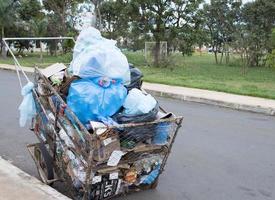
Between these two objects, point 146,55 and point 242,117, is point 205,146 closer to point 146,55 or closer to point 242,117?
point 242,117

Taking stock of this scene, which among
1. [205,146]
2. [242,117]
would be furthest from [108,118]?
Answer: [242,117]

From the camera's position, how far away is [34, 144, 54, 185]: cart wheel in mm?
4988

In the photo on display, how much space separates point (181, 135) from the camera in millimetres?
8031

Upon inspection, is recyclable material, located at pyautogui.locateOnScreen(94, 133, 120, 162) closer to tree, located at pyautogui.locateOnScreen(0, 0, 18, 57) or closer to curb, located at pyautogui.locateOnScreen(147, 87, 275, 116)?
curb, located at pyautogui.locateOnScreen(147, 87, 275, 116)

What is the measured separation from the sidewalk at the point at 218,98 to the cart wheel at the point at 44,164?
7.11m

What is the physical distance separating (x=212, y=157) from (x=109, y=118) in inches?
105

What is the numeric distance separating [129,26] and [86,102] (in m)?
23.1

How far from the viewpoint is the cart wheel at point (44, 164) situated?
4988 millimetres

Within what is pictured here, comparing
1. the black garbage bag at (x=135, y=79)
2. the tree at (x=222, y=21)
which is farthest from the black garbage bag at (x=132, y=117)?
the tree at (x=222, y=21)

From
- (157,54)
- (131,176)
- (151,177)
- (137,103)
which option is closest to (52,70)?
(137,103)

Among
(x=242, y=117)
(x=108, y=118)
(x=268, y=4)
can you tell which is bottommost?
(x=242, y=117)

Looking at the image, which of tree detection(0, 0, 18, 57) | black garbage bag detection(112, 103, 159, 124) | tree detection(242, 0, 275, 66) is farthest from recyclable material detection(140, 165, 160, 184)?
tree detection(0, 0, 18, 57)

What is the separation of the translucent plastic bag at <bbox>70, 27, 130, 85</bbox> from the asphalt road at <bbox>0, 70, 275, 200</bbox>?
52.1 inches

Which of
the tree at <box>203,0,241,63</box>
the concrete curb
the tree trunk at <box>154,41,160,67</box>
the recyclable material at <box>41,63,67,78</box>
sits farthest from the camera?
the tree at <box>203,0,241,63</box>
